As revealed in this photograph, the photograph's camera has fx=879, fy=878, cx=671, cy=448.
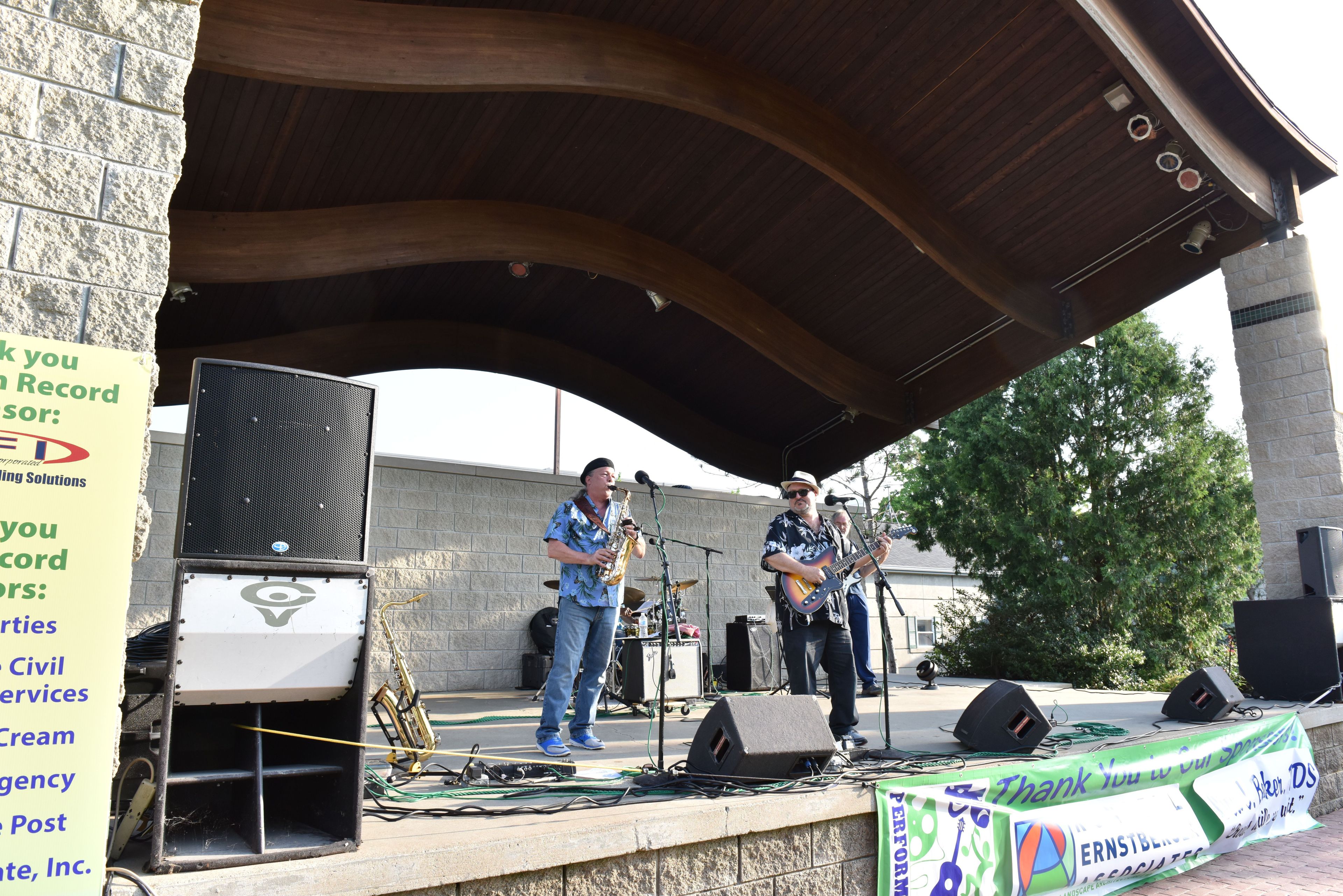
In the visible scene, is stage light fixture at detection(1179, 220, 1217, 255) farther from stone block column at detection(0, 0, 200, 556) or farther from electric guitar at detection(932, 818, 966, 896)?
stone block column at detection(0, 0, 200, 556)

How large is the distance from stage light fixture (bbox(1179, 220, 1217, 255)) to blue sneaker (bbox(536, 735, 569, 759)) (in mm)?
6921

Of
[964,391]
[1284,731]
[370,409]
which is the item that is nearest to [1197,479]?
[964,391]

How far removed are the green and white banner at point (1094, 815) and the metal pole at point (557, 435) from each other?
1614cm

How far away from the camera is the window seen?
14688 millimetres

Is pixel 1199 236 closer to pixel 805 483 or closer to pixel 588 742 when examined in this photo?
pixel 805 483

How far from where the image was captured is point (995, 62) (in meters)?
6.53

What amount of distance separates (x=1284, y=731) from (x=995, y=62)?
196 inches

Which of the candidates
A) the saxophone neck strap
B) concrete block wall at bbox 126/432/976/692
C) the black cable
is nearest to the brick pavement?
the saxophone neck strap

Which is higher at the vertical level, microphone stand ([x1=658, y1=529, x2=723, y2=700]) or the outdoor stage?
microphone stand ([x1=658, y1=529, x2=723, y2=700])

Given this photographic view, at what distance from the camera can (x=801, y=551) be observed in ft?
16.0

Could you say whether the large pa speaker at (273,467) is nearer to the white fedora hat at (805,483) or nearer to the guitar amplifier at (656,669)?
the white fedora hat at (805,483)

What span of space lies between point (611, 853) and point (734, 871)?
0.59 meters

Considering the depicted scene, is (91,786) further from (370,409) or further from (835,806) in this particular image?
(835,806)

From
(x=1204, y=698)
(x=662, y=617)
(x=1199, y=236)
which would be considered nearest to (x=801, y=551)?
(x=662, y=617)
